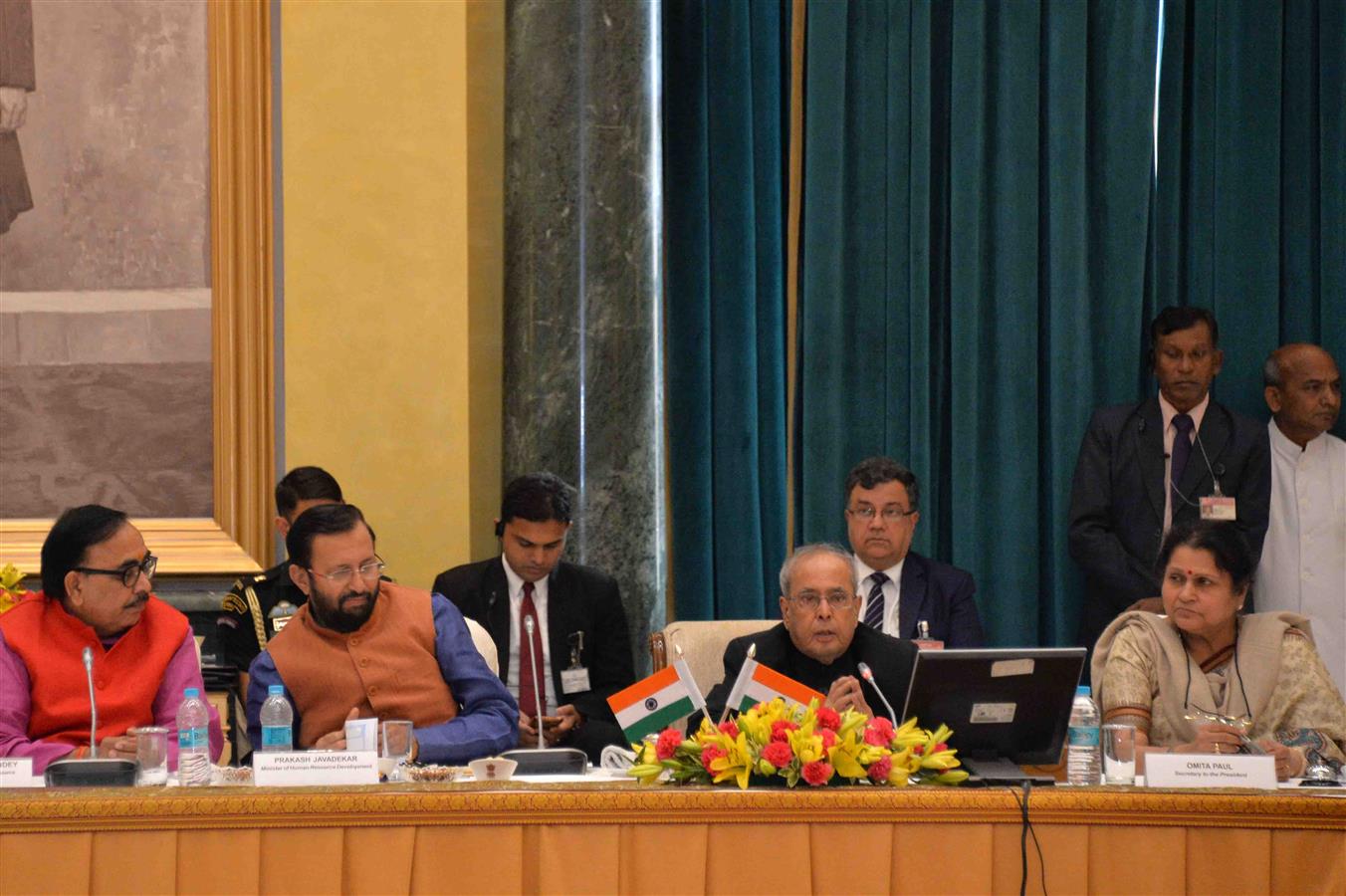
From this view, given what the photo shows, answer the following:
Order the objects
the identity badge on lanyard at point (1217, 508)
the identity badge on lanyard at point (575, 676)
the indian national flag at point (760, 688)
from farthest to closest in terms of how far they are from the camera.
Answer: the identity badge on lanyard at point (1217, 508) → the identity badge on lanyard at point (575, 676) → the indian national flag at point (760, 688)

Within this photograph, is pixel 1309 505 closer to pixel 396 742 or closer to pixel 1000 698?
pixel 1000 698

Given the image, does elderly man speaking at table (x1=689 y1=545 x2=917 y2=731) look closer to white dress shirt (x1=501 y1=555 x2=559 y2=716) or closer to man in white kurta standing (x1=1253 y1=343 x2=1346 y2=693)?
white dress shirt (x1=501 y1=555 x2=559 y2=716)

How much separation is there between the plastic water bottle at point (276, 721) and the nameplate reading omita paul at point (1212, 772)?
1.80 metres

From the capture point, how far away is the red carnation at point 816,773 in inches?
116

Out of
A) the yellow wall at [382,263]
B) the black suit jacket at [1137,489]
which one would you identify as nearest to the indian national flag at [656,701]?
the yellow wall at [382,263]

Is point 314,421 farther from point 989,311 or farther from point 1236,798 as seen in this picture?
point 1236,798

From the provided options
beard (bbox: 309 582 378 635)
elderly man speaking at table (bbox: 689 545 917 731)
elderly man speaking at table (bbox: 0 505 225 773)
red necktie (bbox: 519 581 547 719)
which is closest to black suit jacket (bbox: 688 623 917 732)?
elderly man speaking at table (bbox: 689 545 917 731)

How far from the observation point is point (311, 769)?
305cm

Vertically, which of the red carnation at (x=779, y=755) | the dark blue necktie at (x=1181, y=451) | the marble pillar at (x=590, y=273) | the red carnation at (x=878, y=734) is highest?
the marble pillar at (x=590, y=273)

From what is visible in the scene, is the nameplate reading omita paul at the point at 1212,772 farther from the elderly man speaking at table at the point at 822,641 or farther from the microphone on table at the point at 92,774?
the microphone on table at the point at 92,774

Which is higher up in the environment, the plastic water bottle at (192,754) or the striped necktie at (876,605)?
the striped necktie at (876,605)

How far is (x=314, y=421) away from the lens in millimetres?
5355

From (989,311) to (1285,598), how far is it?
1.38 m

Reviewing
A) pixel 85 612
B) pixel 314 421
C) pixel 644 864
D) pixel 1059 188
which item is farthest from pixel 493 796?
pixel 1059 188
